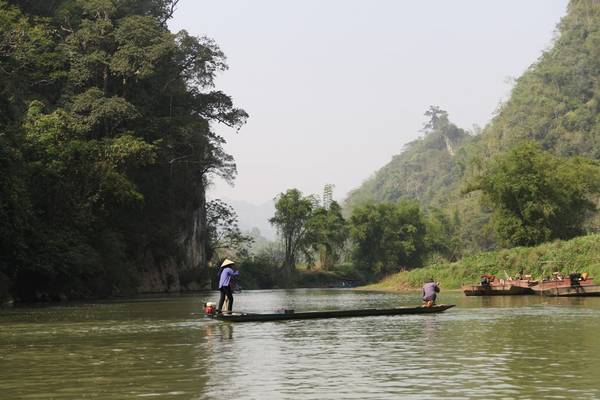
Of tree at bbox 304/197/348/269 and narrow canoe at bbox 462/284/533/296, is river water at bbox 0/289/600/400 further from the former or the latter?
tree at bbox 304/197/348/269

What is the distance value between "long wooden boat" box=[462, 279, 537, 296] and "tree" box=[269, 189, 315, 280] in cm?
6559

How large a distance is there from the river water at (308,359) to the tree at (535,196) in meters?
40.4

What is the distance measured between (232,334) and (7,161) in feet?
74.3

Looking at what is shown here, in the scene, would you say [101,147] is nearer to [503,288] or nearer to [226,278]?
[503,288]

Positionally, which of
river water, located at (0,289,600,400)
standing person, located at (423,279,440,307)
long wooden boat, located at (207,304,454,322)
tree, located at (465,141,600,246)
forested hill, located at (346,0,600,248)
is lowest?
river water, located at (0,289,600,400)

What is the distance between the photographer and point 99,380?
527 inches

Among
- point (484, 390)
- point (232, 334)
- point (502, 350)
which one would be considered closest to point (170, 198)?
point (232, 334)

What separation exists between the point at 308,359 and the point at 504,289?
34.2 m

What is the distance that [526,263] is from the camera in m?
57.6

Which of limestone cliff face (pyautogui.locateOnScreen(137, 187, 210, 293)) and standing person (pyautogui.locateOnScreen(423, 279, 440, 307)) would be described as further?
limestone cliff face (pyautogui.locateOnScreen(137, 187, 210, 293))

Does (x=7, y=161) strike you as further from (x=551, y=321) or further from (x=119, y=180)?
(x=551, y=321)

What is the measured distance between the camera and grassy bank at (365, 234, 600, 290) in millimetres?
52562

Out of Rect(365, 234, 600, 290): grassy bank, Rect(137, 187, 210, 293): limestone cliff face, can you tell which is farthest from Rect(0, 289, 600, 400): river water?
Rect(137, 187, 210, 293): limestone cliff face

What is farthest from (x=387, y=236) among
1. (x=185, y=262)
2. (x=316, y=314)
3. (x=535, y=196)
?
(x=316, y=314)
